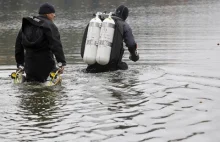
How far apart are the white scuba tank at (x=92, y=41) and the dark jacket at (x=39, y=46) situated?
1.46m

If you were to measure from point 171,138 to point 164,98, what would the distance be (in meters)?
2.44

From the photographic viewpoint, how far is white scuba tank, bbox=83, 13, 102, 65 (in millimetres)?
11367

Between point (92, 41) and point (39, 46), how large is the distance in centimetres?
179

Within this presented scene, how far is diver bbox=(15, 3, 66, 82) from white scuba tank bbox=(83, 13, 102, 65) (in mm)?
1462

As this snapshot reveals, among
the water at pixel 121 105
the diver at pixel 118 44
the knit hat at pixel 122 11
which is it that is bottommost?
the water at pixel 121 105

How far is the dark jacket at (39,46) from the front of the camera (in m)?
9.78

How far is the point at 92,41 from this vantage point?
11383 millimetres

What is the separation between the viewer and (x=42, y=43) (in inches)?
388

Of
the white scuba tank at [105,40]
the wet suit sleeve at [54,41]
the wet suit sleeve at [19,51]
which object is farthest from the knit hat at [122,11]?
the wet suit sleeve at [19,51]

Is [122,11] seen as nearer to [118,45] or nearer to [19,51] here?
[118,45]

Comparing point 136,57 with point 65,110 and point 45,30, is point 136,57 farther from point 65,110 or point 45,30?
point 65,110

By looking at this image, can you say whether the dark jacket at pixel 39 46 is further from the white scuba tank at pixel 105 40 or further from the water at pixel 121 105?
the white scuba tank at pixel 105 40

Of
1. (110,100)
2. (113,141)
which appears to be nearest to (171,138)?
(113,141)

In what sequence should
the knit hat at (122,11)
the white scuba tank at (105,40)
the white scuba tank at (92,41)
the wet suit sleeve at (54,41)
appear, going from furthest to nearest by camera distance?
the knit hat at (122,11), the white scuba tank at (92,41), the white scuba tank at (105,40), the wet suit sleeve at (54,41)
